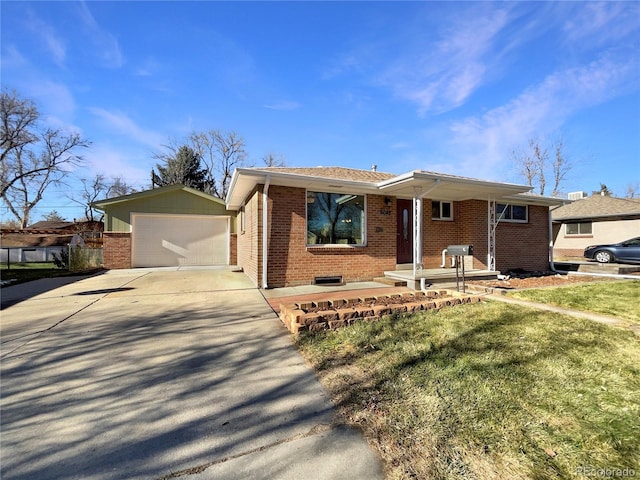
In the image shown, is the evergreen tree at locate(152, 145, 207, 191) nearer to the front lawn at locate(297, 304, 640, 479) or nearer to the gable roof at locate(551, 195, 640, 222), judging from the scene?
the front lawn at locate(297, 304, 640, 479)

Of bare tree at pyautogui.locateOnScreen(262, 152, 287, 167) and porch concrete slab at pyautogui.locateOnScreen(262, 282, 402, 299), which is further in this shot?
bare tree at pyautogui.locateOnScreen(262, 152, 287, 167)

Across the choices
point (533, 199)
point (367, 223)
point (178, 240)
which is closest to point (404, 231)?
point (367, 223)

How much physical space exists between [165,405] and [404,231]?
7992 mm

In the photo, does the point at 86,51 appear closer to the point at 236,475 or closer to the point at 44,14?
the point at 44,14

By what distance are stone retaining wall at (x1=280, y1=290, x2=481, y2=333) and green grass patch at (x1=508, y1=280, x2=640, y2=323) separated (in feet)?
5.29

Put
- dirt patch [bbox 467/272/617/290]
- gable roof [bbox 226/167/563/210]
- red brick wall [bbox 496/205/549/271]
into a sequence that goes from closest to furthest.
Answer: gable roof [bbox 226/167/563/210], dirt patch [bbox 467/272/617/290], red brick wall [bbox 496/205/549/271]

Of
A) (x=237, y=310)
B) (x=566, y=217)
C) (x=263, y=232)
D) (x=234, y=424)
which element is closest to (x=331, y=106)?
(x=263, y=232)

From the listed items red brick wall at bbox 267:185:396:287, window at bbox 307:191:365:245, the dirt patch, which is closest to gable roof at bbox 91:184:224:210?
red brick wall at bbox 267:185:396:287

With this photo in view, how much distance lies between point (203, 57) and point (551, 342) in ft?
34.5

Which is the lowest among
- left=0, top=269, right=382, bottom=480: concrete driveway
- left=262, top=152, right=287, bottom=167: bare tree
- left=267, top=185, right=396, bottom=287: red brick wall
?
left=0, top=269, right=382, bottom=480: concrete driveway

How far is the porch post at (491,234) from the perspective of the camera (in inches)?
377

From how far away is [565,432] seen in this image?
1.93 meters

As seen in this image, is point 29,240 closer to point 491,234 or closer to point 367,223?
point 367,223

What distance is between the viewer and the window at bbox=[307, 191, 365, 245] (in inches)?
316
